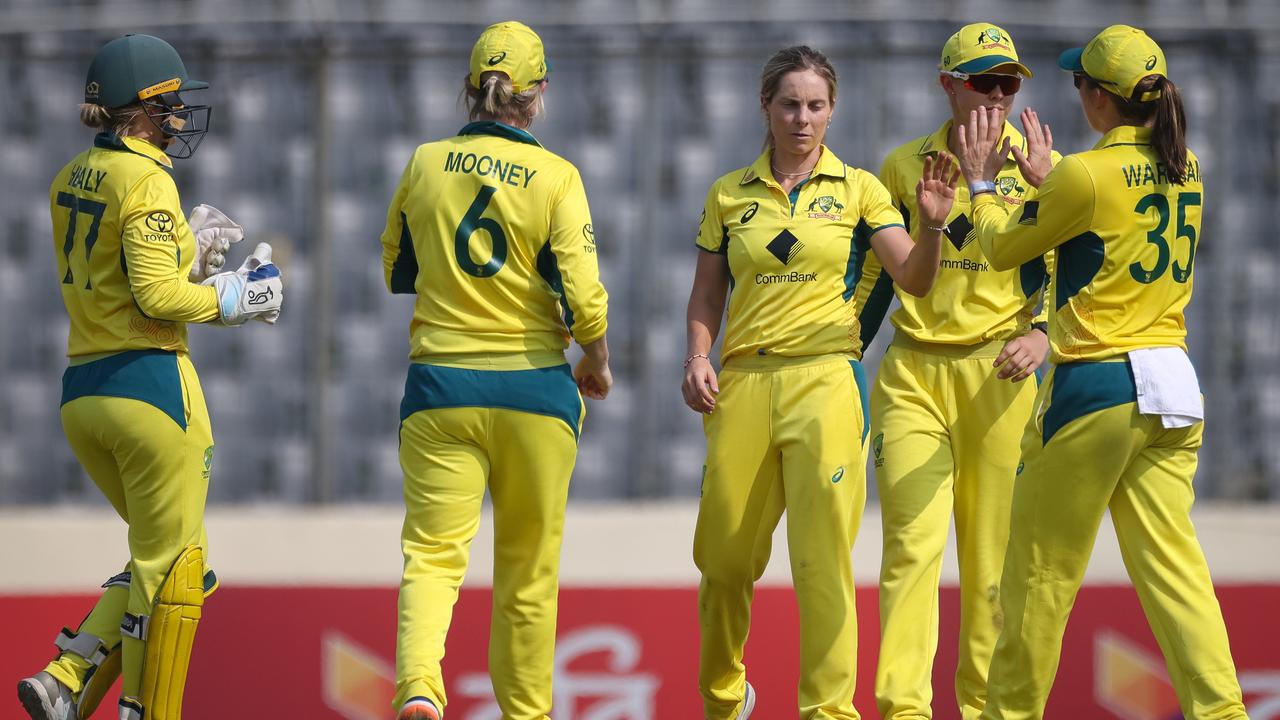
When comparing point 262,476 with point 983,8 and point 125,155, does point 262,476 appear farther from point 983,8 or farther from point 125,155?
point 983,8

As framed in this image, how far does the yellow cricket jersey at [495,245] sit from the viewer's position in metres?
4.20

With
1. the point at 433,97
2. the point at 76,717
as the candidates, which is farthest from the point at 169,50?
the point at 433,97

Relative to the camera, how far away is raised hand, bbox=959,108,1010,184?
13.9 feet

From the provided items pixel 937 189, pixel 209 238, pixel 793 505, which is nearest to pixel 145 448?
pixel 209 238

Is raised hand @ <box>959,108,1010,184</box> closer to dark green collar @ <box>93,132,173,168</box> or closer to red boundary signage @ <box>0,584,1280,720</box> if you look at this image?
red boundary signage @ <box>0,584,1280,720</box>

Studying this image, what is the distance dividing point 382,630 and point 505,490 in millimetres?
1109

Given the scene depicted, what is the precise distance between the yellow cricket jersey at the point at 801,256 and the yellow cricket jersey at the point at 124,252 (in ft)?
4.91

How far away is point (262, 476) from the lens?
7.94 metres

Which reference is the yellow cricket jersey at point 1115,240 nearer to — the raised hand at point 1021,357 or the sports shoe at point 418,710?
the raised hand at point 1021,357

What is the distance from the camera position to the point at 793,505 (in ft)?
14.2

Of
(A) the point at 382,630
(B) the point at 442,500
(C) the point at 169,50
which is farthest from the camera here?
(A) the point at 382,630

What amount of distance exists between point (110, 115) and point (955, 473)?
2.66 metres

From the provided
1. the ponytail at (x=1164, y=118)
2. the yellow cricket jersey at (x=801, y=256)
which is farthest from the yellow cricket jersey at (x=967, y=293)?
the ponytail at (x=1164, y=118)

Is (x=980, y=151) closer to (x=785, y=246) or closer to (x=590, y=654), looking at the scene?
(x=785, y=246)
